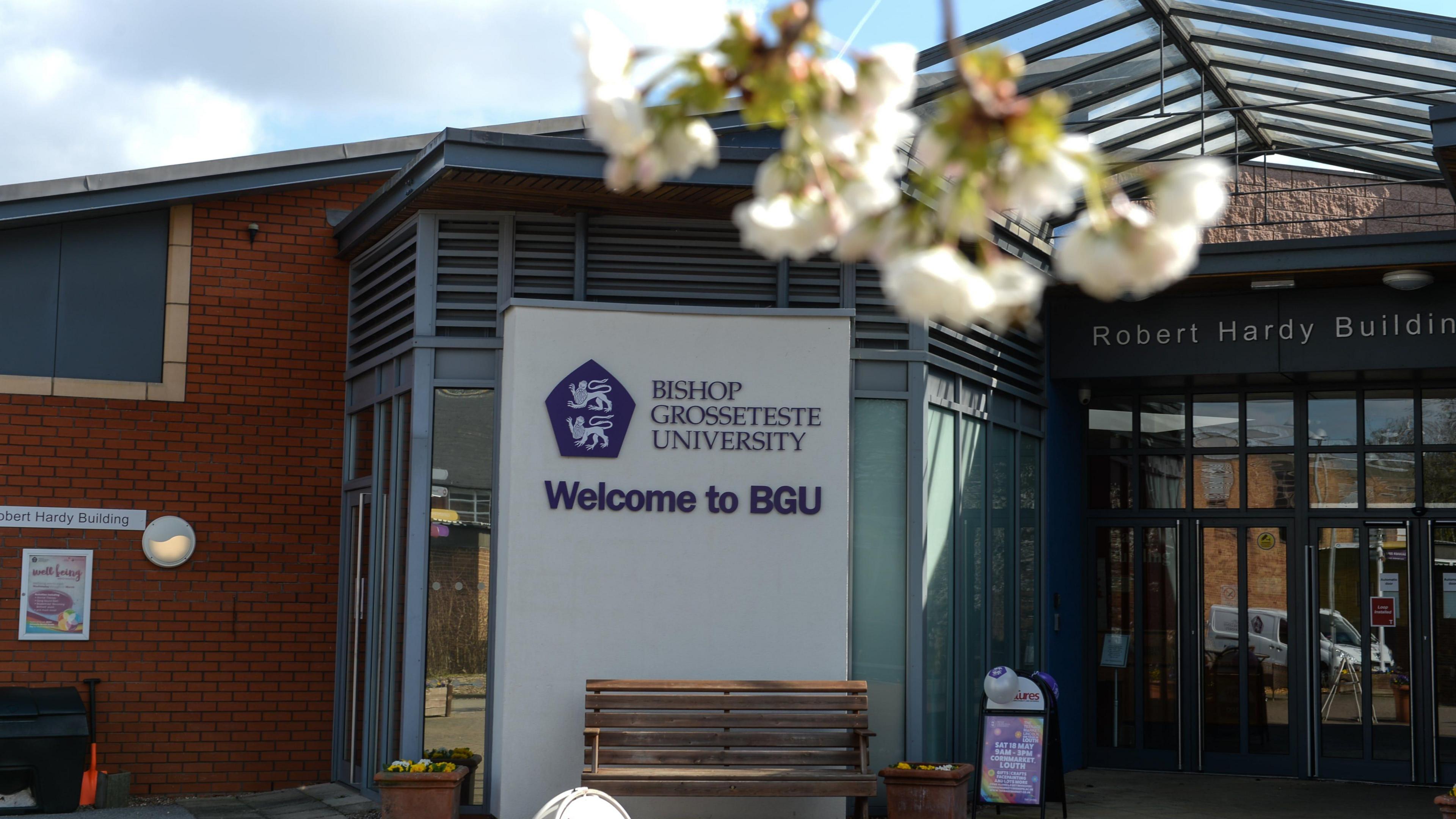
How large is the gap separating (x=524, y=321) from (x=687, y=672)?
2115 mm

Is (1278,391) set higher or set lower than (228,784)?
higher

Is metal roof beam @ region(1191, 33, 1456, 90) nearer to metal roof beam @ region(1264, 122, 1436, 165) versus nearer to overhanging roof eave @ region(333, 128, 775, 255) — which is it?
metal roof beam @ region(1264, 122, 1436, 165)

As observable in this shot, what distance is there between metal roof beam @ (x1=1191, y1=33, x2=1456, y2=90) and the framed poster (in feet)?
25.4

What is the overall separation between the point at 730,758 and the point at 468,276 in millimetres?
3093

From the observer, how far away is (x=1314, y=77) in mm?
8773

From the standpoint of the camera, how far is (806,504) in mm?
7621

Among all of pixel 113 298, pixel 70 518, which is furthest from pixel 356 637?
pixel 113 298

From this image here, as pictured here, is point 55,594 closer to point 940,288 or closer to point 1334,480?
point 940,288

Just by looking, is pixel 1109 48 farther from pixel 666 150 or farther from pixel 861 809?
pixel 666 150

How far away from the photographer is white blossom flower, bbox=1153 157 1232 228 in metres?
1.87

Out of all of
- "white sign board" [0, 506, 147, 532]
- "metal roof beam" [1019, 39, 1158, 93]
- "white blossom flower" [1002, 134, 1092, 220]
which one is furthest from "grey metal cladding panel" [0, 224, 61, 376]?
"white blossom flower" [1002, 134, 1092, 220]

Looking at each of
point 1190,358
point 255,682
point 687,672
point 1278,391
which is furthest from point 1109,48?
point 255,682

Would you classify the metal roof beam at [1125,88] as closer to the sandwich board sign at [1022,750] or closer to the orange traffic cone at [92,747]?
the sandwich board sign at [1022,750]

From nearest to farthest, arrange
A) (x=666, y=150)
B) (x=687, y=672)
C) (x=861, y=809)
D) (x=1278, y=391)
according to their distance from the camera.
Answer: (x=666, y=150)
(x=861, y=809)
(x=687, y=672)
(x=1278, y=391)
